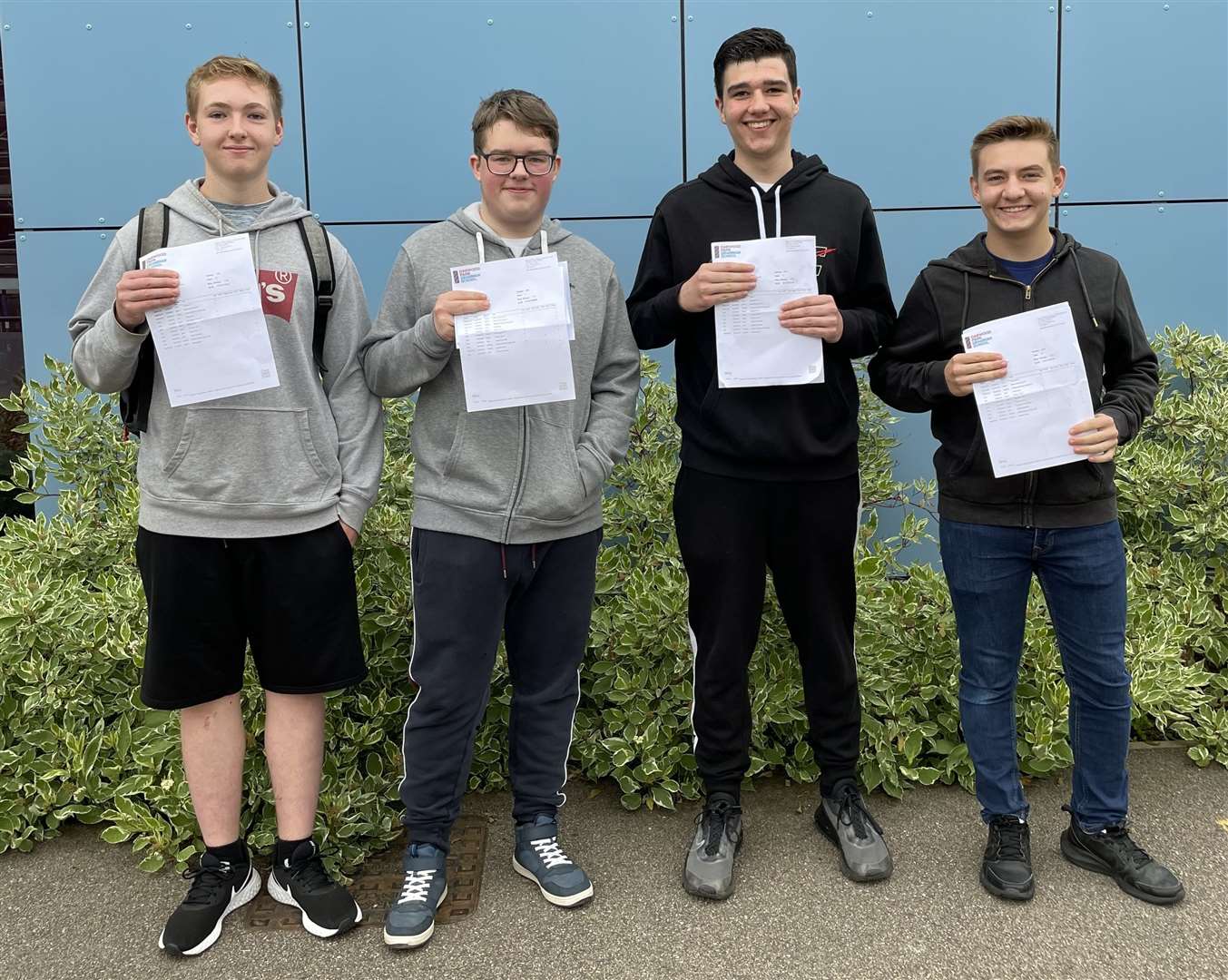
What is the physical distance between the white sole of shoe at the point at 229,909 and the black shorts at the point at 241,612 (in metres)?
0.62

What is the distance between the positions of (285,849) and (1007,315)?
2.48m

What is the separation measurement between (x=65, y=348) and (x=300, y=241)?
2673 millimetres

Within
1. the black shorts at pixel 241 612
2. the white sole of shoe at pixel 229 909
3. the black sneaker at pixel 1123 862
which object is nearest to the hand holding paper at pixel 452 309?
the black shorts at pixel 241 612

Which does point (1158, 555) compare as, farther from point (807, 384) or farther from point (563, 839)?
point (563, 839)

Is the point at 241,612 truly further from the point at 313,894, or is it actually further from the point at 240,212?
the point at 240,212

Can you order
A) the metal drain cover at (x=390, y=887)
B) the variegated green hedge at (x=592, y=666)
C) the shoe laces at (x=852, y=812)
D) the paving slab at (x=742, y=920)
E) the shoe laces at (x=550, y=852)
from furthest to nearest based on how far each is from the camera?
the variegated green hedge at (x=592, y=666), the shoe laces at (x=852, y=812), the shoe laces at (x=550, y=852), the metal drain cover at (x=390, y=887), the paving slab at (x=742, y=920)

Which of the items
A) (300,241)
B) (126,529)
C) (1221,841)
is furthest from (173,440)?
(1221,841)

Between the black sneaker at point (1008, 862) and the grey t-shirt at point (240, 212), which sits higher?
the grey t-shirt at point (240, 212)

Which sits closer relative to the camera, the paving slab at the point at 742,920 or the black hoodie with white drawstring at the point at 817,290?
the paving slab at the point at 742,920

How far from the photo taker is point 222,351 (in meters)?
2.37

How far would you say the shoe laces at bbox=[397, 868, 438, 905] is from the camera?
8.71ft

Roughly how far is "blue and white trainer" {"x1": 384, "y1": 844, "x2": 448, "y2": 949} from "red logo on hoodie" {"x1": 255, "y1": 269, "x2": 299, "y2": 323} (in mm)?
1506

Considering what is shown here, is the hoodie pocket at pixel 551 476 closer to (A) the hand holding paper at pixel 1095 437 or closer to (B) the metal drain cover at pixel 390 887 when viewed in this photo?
(B) the metal drain cover at pixel 390 887

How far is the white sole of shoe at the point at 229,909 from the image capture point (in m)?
2.60
